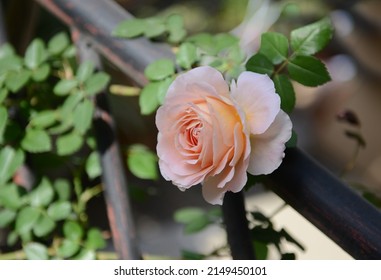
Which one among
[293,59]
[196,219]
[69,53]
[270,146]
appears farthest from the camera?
[196,219]

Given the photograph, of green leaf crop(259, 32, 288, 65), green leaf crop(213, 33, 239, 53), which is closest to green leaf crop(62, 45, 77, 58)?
green leaf crop(213, 33, 239, 53)

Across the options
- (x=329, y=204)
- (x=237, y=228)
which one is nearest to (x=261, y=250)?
Result: (x=237, y=228)

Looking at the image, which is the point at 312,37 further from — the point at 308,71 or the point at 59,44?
the point at 59,44

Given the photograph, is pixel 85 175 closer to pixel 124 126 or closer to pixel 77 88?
pixel 77 88

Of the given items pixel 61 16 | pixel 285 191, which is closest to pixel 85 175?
pixel 61 16

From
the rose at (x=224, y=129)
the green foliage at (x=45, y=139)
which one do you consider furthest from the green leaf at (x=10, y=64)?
the rose at (x=224, y=129)

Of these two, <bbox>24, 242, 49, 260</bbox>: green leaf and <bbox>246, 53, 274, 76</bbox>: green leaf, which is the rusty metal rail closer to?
<bbox>246, 53, 274, 76</bbox>: green leaf
